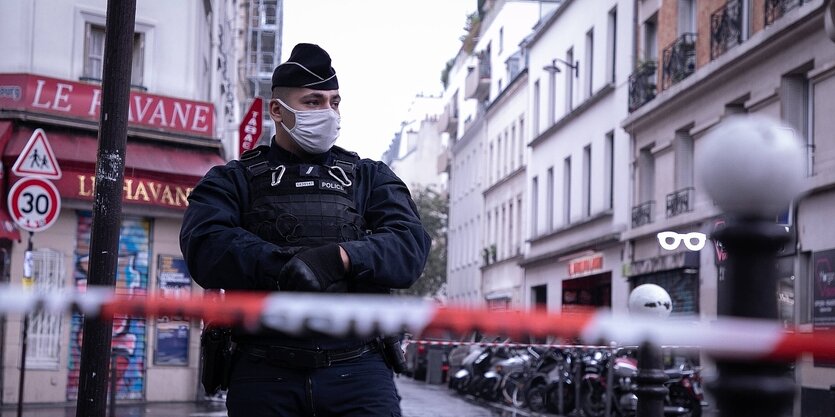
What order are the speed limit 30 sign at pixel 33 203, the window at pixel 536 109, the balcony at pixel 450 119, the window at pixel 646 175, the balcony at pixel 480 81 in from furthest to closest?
the balcony at pixel 450 119, the balcony at pixel 480 81, the window at pixel 536 109, the window at pixel 646 175, the speed limit 30 sign at pixel 33 203

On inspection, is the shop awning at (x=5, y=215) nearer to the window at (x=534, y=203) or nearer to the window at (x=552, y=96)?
the window at (x=552, y=96)

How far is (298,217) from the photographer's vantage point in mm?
4074

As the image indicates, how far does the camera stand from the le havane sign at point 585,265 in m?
32.4

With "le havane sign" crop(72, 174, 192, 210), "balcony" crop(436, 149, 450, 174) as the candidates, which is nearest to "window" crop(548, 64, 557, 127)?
"le havane sign" crop(72, 174, 192, 210)

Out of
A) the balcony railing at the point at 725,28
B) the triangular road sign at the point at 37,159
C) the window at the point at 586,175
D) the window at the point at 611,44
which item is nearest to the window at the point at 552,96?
the window at the point at 586,175

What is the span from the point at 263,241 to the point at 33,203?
9.72 m

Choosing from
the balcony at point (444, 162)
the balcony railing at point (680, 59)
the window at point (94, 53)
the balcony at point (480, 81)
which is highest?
the balcony at point (480, 81)

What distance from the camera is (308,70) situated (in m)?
4.30

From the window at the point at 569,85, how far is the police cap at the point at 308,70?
109ft

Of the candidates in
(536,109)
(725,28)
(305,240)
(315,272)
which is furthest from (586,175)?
(315,272)

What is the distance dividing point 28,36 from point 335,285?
1932 centimetres

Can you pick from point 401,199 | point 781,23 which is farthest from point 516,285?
point 401,199

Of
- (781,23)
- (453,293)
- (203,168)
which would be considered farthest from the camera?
(453,293)

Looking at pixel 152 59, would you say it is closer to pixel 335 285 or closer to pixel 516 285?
pixel 335 285
